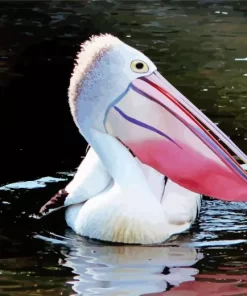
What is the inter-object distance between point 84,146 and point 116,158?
1.73 metres

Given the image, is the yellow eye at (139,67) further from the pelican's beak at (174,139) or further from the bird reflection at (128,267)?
the bird reflection at (128,267)

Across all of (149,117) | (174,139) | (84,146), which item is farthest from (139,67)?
(84,146)

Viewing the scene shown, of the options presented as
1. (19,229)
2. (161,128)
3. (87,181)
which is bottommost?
(19,229)

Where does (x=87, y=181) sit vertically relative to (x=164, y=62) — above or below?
above

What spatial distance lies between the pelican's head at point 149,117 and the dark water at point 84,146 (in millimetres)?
316

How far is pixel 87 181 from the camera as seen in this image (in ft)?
13.7

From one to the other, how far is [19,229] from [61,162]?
118cm

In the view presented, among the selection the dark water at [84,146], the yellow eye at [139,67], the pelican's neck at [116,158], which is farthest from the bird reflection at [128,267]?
the yellow eye at [139,67]

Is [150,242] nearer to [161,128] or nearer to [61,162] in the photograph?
[161,128]

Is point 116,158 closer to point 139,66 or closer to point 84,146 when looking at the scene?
point 139,66

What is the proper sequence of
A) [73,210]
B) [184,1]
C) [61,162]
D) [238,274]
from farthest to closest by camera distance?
[184,1] → [61,162] → [73,210] → [238,274]

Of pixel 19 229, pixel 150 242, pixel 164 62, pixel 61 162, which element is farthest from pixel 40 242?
pixel 164 62

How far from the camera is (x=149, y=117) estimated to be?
4.05 m

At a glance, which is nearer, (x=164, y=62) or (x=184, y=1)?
(x=164, y=62)
